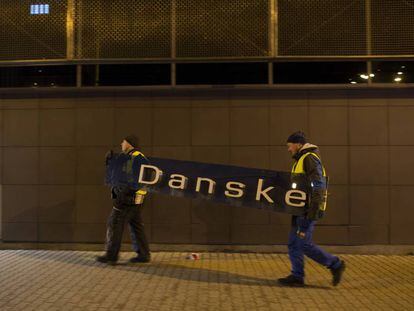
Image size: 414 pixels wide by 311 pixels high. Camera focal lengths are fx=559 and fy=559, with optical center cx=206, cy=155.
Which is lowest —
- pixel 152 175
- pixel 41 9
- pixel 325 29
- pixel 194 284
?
pixel 194 284

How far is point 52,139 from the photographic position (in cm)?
906

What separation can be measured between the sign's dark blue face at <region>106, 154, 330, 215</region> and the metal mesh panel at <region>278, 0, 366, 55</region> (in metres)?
2.51

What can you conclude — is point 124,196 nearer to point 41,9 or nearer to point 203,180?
point 203,180

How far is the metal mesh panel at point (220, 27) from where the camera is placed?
29.6 feet

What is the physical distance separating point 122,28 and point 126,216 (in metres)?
3.30

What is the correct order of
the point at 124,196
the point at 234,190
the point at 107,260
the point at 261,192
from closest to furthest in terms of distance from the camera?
the point at 261,192 → the point at 234,190 → the point at 124,196 → the point at 107,260

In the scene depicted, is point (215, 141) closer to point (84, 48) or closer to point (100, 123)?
point (100, 123)

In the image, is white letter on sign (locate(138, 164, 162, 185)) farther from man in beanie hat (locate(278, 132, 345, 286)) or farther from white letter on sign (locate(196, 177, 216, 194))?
man in beanie hat (locate(278, 132, 345, 286))

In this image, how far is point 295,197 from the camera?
22.7 feet

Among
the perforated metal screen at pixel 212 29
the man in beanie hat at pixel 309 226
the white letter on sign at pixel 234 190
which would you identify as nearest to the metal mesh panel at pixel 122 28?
the perforated metal screen at pixel 212 29

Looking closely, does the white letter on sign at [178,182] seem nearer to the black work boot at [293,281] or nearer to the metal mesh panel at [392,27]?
the black work boot at [293,281]

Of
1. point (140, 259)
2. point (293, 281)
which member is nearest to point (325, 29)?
point (293, 281)

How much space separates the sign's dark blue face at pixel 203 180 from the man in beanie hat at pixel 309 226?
0.59m

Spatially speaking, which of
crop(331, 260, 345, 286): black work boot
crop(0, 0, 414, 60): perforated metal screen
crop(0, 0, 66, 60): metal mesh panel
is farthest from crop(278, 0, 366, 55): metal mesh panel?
crop(331, 260, 345, 286): black work boot
